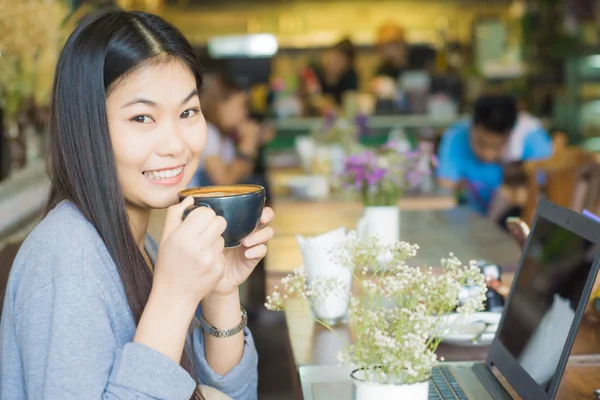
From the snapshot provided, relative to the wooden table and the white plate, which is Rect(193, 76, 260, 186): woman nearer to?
the wooden table

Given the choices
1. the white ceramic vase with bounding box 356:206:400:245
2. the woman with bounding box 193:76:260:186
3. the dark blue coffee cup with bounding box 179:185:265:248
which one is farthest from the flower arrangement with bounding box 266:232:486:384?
the woman with bounding box 193:76:260:186

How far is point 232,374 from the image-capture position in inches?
56.0

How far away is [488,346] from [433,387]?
32 cm

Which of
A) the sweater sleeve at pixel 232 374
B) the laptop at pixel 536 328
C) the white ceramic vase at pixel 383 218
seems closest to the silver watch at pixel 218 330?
the sweater sleeve at pixel 232 374

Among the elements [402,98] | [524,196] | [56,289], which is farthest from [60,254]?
[402,98]

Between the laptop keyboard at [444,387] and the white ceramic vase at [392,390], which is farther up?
the white ceramic vase at [392,390]

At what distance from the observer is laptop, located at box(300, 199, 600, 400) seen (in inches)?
45.9

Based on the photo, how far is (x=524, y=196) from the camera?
3.96 metres

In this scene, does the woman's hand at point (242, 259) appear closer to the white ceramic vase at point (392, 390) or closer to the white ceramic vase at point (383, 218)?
the white ceramic vase at point (392, 390)

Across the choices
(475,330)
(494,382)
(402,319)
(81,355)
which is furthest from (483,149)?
(81,355)

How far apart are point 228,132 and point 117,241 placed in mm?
3846

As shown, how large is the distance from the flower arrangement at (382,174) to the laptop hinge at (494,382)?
3.87 feet

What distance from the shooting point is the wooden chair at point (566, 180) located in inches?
129

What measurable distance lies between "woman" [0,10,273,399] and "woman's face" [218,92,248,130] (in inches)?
140
